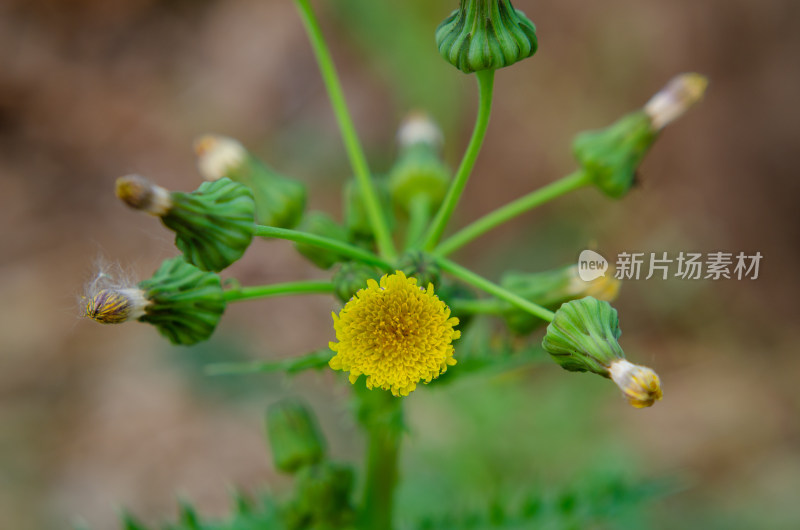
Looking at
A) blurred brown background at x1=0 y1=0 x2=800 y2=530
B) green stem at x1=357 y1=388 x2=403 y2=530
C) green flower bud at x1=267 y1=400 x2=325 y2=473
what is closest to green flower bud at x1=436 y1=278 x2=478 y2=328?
green stem at x1=357 y1=388 x2=403 y2=530

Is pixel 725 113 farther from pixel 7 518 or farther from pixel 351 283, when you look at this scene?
pixel 7 518

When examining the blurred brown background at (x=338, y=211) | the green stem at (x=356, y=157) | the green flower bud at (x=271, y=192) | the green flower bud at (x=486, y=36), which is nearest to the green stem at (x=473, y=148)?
the green flower bud at (x=486, y=36)

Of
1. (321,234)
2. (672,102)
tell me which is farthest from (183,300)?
(672,102)

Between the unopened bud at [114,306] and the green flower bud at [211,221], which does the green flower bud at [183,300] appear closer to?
the unopened bud at [114,306]

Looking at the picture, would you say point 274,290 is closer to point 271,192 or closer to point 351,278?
point 351,278

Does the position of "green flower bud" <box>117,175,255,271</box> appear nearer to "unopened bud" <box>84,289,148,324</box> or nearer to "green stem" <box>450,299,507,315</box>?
"unopened bud" <box>84,289,148,324</box>

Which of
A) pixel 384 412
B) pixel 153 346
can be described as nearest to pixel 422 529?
pixel 384 412
